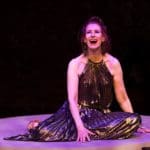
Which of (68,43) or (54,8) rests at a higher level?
(54,8)

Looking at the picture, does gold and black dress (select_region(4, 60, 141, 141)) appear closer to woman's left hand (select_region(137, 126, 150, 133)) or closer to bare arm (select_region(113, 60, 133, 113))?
bare arm (select_region(113, 60, 133, 113))

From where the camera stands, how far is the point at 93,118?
324 centimetres

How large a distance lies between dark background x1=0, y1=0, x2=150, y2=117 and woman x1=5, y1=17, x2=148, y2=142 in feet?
5.86

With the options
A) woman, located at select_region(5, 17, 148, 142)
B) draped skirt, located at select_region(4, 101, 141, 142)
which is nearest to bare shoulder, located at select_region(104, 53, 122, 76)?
woman, located at select_region(5, 17, 148, 142)

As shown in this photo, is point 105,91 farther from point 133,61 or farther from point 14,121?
point 133,61

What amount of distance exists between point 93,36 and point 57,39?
1912 mm

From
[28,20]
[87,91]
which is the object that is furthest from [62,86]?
[87,91]

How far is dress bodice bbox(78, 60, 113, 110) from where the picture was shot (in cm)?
324

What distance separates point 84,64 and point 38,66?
191cm

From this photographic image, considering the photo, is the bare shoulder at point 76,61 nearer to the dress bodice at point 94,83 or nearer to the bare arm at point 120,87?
the dress bodice at point 94,83

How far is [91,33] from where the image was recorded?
3176mm

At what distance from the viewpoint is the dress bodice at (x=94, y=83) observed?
3.24 meters

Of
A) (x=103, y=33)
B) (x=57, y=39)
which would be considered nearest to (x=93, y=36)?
(x=103, y=33)

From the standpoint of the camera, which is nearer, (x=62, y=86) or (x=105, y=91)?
(x=105, y=91)
